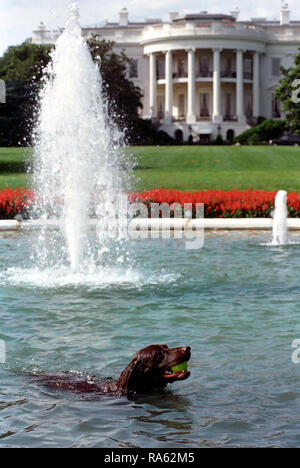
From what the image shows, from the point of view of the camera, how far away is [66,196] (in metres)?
14.1

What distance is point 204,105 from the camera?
275 feet

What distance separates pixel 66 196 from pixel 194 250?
8.36 feet

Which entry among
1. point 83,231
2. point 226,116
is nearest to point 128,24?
point 226,116

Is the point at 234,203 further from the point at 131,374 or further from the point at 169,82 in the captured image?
the point at 169,82

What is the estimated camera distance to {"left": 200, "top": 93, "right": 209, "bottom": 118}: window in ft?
271

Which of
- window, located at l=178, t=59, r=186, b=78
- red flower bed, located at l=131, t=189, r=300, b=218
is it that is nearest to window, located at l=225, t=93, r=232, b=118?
window, located at l=178, t=59, r=186, b=78

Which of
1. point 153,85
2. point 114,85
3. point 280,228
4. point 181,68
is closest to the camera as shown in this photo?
point 280,228

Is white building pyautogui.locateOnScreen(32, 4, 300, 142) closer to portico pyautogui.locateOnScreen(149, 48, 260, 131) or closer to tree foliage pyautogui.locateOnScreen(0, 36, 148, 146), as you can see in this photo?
portico pyautogui.locateOnScreen(149, 48, 260, 131)

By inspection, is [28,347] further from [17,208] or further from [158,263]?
[17,208]

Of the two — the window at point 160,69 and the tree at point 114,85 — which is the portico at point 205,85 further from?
the tree at point 114,85

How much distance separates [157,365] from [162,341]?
2.17 m

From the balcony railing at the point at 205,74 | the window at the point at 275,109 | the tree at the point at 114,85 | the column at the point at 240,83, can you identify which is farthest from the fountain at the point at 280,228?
the window at the point at 275,109

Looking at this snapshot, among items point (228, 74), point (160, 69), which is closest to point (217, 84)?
point (228, 74)

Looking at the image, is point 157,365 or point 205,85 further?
point 205,85
